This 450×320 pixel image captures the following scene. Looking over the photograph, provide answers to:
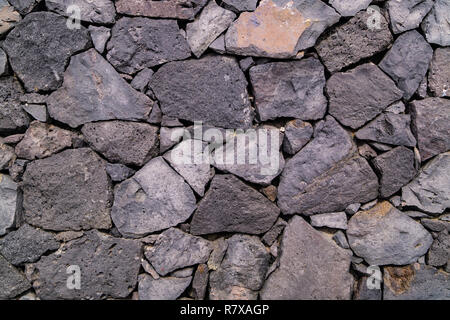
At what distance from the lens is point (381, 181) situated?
233cm

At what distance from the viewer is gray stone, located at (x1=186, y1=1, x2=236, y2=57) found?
223 centimetres

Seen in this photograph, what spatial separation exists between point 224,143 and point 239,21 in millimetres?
766

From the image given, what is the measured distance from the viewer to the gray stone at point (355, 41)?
7.29 feet

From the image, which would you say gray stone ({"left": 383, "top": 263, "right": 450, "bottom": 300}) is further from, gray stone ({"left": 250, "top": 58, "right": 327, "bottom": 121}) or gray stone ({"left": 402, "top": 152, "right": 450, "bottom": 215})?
gray stone ({"left": 250, "top": 58, "right": 327, "bottom": 121})

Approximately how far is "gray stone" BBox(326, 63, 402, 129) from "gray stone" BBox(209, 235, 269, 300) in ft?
3.55

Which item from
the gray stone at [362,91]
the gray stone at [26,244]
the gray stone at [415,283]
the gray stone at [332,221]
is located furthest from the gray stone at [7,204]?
the gray stone at [415,283]

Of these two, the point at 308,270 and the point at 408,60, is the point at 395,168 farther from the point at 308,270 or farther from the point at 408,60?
the point at 308,270

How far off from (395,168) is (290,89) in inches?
33.7

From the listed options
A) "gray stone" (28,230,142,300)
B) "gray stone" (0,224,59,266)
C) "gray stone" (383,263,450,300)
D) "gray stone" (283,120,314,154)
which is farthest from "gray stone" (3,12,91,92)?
"gray stone" (383,263,450,300)

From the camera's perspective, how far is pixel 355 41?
7.34ft

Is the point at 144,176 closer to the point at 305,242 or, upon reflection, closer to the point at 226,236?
the point at 226,236

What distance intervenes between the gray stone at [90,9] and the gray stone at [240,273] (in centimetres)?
166
